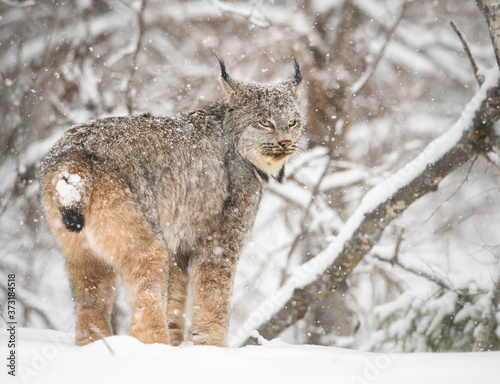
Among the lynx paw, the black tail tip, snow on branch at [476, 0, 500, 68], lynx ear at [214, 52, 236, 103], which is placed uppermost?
snow on branch at [476, 0, 500, 68]

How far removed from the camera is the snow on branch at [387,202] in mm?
5473

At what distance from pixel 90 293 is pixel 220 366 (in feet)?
5.28

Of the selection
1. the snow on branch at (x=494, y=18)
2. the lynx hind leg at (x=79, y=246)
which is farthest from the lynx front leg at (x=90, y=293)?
the snow on branch at (x=494, y=18)

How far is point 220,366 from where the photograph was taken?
278 cm

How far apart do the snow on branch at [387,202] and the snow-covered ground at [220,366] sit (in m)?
2.49

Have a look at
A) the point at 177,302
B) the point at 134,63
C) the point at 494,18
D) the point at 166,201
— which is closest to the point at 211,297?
the point at 177,302

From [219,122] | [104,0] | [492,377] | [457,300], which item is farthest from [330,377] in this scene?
[104,0]

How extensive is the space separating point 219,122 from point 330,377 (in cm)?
275

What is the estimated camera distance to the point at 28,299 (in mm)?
7059

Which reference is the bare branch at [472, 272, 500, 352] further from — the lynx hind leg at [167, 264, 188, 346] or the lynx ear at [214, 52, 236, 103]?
the lynx ear at [214, 52, 236, 103]

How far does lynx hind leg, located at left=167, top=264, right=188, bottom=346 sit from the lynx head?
46.1 inches

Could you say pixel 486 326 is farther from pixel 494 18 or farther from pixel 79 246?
pixel 79 246

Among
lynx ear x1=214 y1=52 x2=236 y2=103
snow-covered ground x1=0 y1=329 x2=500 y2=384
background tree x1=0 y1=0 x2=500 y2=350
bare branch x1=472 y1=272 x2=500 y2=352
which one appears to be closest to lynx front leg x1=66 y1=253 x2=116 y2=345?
snow-covered ground x1=0 y1=329 x2=500 y2=384

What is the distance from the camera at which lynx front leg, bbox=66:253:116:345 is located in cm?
391
